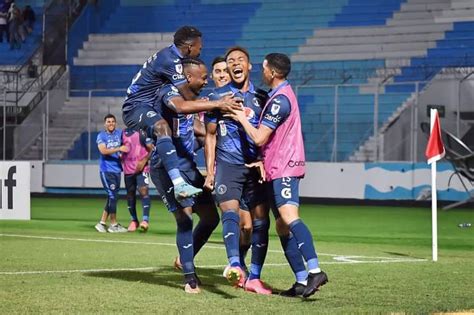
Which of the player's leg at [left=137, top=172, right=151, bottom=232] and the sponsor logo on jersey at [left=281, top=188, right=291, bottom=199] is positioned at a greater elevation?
the sponsor logo on jersey at [left=281, top=188, right=291, bottom=199]

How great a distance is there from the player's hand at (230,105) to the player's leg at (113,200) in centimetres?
987

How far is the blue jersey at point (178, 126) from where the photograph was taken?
10.7 m

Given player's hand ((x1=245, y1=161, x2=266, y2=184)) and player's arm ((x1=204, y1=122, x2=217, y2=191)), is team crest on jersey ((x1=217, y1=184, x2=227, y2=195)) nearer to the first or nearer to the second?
player's arm ((x1=204, y1=122, x2=217, y2=191))

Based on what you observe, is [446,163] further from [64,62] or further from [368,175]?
[64,62]

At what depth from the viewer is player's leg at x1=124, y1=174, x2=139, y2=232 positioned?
2027cm

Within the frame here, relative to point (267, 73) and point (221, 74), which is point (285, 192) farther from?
point (221, 74)

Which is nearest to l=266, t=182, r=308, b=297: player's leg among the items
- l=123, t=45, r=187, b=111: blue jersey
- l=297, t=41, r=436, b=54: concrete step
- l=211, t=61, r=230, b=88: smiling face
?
l=123, t=45, r=187, b=111: blue jersey

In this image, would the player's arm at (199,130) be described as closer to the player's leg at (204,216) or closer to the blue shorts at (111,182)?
the player's leg at (204,216)

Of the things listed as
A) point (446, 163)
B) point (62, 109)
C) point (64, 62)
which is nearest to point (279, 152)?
point (446, 163)

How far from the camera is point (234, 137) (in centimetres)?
1064

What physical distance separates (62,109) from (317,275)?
2779 cm

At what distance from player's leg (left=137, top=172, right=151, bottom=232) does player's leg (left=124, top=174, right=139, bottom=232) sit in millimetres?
112

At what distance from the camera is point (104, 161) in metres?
20.9

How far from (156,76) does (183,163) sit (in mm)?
871
